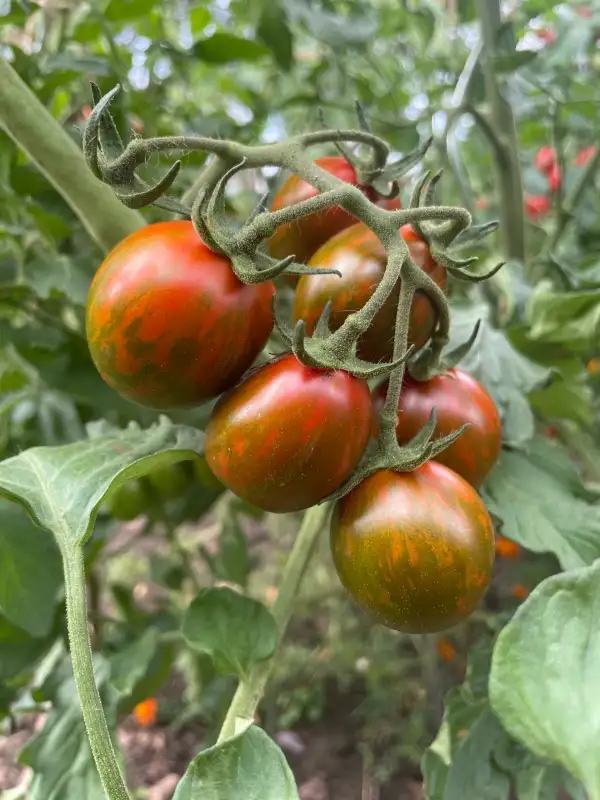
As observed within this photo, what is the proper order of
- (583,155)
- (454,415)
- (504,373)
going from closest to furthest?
(454,415) < (504,373) < (583,155)

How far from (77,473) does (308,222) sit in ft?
0.77

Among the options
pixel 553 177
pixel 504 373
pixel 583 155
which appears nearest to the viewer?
pixel 504 373

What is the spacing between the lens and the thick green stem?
842 millimetres

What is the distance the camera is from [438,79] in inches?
48.4

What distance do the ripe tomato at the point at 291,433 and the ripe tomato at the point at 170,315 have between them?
30mm

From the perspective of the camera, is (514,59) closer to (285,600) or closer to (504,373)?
(504,373)

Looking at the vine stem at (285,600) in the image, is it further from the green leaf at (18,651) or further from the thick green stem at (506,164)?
the thick green stem at (506,164)

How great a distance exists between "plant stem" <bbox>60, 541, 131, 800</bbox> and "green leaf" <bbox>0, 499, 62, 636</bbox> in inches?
7.9

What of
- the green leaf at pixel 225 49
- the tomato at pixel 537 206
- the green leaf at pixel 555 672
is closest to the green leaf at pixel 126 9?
the green leaf at pixel 225 49

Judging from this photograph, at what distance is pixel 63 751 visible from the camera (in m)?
0.56

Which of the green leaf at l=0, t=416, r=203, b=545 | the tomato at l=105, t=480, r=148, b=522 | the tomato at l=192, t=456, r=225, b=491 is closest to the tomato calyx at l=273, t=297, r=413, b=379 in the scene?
the green leaf at l=0, t=416, r=203, b=545

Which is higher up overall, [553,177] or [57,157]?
[57,157]

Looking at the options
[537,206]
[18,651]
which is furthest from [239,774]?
[537,206]

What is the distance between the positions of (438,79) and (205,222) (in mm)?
994
